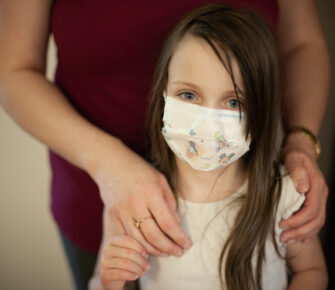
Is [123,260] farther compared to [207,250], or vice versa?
[207,250]

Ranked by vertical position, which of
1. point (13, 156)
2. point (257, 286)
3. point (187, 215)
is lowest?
point (13, 156)

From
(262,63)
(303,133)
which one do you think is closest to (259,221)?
(303,133)

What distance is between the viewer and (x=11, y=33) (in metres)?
0.88

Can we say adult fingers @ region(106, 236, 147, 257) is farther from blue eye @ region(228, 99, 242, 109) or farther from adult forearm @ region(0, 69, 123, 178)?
blue eye @ region(228, 99, 242, 109)

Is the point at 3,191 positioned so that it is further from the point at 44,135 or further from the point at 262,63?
the point at 262,63

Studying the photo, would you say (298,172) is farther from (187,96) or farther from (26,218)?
(26,218)

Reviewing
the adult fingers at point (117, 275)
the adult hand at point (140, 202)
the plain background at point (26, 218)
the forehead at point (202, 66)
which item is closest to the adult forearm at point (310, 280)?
the adult hand at point (140, 202)

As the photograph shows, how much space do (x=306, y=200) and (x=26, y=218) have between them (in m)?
1.71

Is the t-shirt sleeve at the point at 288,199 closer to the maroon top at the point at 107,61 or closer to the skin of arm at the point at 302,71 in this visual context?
the skin of arm at the point at 302,71

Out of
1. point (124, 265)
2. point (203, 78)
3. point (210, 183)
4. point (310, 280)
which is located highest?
point (203, 78)

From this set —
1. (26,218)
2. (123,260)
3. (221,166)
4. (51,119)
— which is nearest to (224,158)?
(221,166)

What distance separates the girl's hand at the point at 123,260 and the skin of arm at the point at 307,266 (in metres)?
0.44

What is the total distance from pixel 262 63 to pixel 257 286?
613 mm

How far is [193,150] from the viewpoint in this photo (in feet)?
2.68
